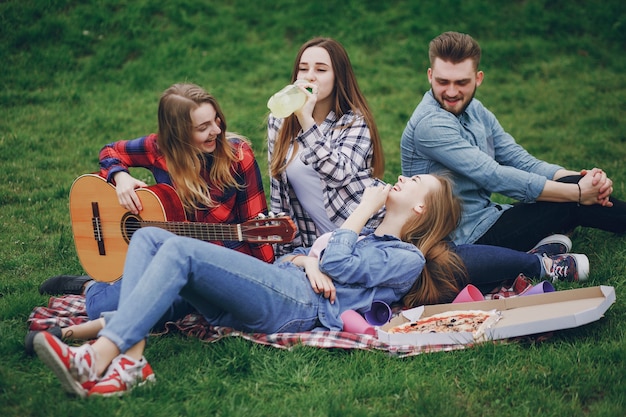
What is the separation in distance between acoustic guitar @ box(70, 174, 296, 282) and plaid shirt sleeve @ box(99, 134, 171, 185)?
13cm

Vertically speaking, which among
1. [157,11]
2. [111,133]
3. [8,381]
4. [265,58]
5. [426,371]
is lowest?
[426,371]

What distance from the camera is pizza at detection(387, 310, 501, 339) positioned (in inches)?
156

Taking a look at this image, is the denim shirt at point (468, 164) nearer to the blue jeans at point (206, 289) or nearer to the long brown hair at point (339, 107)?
the long brown hair at point (339, 107)

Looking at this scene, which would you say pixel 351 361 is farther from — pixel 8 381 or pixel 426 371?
pixel 8 381

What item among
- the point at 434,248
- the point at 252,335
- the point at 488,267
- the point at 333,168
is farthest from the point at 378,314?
the point at 333,168

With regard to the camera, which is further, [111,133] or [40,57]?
[40,57]

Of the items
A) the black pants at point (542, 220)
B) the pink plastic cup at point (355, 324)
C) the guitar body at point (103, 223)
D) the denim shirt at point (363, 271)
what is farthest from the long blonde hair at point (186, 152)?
the black pants at point (542, 220)

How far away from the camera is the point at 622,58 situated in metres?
9.87

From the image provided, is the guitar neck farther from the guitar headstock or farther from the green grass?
the green grass

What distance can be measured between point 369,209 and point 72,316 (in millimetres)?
1987

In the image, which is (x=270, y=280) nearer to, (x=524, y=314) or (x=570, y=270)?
(x=524, y=314)

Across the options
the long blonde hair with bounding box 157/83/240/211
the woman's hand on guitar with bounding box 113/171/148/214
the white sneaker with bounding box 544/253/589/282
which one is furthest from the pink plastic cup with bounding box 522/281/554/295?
the woman's hand on guitar with bounding box 113/171/148/214

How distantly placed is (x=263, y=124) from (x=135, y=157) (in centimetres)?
343

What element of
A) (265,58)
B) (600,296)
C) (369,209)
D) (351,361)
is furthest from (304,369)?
(265,58)
